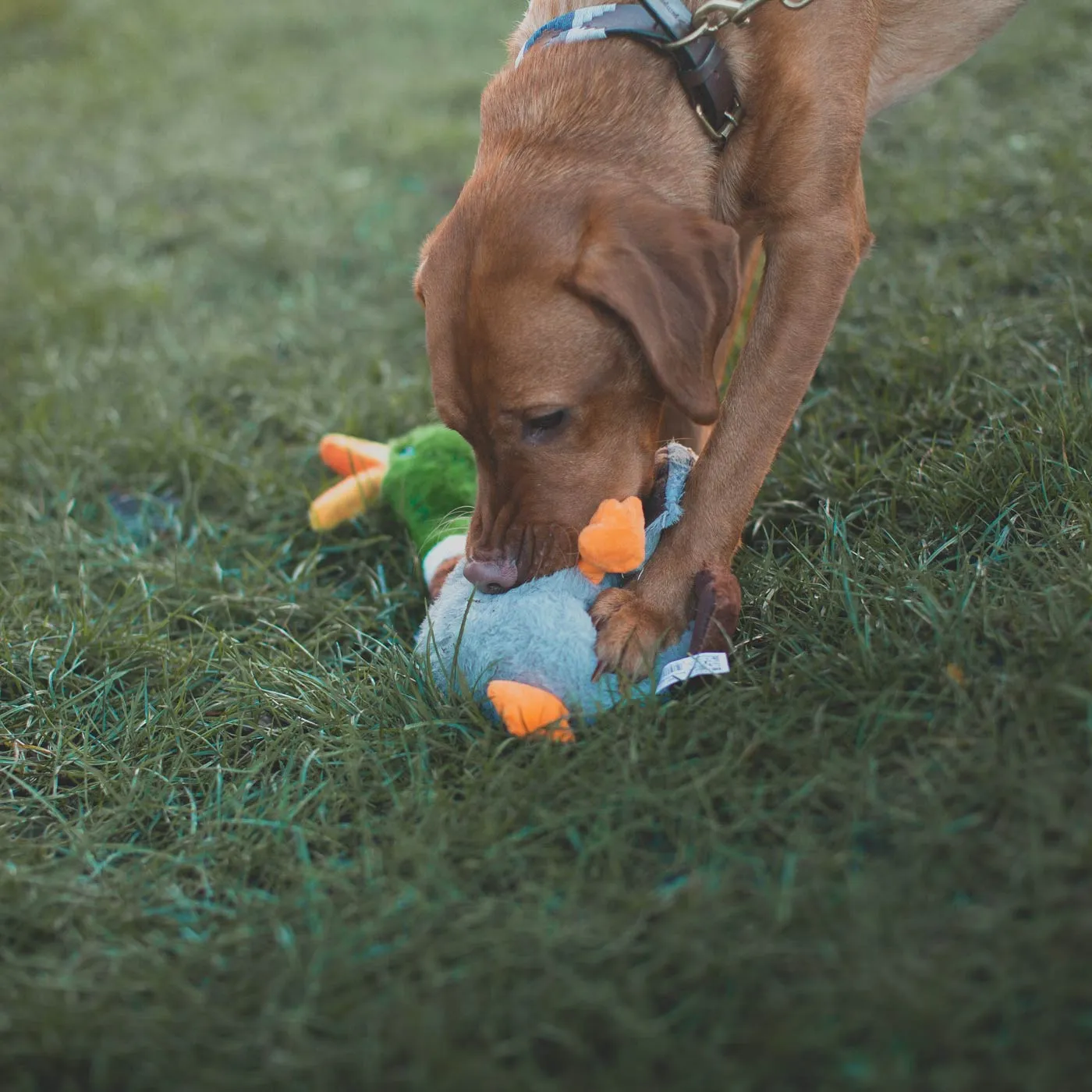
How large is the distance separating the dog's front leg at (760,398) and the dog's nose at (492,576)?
221 millimetres

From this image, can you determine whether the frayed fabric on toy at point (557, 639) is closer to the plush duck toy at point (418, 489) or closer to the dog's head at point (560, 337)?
the dog's head at point (560, 337)

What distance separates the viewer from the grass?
5.86ft

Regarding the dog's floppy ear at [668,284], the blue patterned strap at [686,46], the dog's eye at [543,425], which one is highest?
the blue patterned strap at [686,46]

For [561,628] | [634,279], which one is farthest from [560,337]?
[561,628]

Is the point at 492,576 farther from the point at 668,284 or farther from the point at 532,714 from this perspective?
the point at 668,284

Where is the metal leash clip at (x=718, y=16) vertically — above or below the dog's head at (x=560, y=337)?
above

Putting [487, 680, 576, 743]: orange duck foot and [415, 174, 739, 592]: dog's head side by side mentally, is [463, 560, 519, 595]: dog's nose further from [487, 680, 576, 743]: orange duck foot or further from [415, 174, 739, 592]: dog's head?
[487, 680, 576, 743]: orange duck foot

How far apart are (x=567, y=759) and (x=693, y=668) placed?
0.36 meters

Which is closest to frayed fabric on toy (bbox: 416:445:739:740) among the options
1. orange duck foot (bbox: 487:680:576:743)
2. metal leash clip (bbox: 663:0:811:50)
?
orange duck foot (bbox: 487:680:576:743)

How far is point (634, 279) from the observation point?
2.57 metres

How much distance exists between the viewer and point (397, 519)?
3.55 metres

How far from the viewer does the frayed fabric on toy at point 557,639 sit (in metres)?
2.48

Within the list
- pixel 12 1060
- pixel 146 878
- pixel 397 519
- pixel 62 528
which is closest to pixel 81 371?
pixel 62 528

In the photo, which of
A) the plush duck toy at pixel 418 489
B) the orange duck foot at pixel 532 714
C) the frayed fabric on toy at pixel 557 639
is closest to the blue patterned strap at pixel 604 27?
the plush duck toy at pixel 418 489
